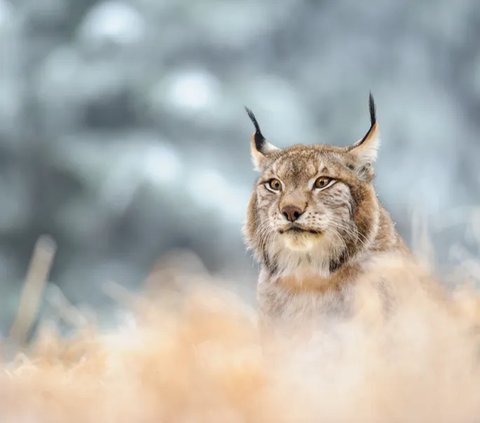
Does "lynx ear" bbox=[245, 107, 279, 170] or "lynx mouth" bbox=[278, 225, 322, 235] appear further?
"lynx ear" bbox=[245, 107, 279, 170]

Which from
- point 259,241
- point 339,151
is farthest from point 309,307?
point 339,151

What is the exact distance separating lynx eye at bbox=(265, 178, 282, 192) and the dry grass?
69.9 inches

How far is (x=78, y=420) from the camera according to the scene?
219 centimetres

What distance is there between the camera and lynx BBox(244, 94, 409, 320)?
4414 millimetres

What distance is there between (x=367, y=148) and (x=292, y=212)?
62 centimetres

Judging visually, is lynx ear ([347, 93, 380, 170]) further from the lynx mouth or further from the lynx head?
the lynx mouth

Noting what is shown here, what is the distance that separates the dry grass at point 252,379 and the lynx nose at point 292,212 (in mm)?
1433

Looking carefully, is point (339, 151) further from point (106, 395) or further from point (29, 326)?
point (106, 395)

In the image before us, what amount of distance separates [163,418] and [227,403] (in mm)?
164

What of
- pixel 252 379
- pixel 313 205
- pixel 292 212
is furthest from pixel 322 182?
pixel 252 379

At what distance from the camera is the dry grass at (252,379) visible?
211 cm

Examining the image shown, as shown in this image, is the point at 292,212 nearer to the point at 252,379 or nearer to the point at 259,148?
the point at 259,148

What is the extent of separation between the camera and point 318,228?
14.9 feet

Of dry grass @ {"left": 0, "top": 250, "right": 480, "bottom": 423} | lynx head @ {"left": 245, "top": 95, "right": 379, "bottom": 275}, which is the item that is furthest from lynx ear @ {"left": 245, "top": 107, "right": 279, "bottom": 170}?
dry grass @ {"left": 0, "top": 250, "right": 480, "bottom": 423}
